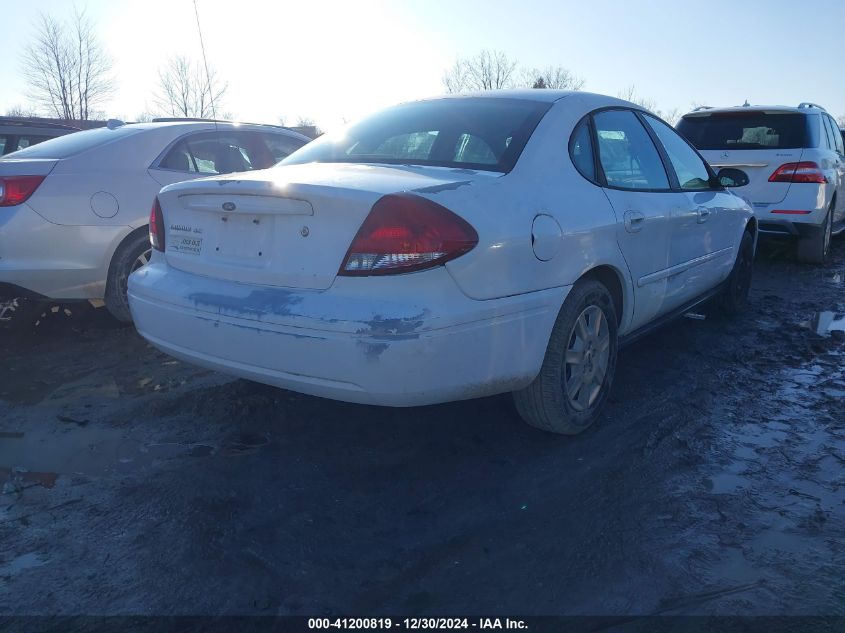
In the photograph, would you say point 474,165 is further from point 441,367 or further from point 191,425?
point 191,425

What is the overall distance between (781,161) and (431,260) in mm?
6525

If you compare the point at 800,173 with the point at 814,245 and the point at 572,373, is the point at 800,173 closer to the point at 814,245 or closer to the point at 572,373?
the point at 814,245

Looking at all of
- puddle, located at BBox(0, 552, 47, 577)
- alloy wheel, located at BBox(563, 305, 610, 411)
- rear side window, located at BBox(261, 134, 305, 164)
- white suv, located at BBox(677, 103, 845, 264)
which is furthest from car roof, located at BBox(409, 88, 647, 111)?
white suv, located at BBox(677, 103, 845, 264)

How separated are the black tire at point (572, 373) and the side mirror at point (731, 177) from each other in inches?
90.1

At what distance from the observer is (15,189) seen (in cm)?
458

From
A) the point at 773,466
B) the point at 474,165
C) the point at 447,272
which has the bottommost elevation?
the point at 773,466

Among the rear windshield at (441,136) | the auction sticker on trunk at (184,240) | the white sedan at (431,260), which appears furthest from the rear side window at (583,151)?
the auction sticker on trunk at (184,240)

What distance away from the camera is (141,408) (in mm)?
3648

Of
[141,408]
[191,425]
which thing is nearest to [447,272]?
[191,425]

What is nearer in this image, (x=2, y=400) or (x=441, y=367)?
(x=441, y=367)

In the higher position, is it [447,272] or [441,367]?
[447,272]

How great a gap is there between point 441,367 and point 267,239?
869 mm

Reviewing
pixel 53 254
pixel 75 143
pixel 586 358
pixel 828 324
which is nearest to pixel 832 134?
pixel 828 324

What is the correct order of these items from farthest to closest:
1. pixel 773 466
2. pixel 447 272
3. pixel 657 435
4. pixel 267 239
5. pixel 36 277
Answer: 1. pixel 36 277
2. pixel 657 435
3. pixel 773 466
4. pixel 267 239
5. pixel 447 272
